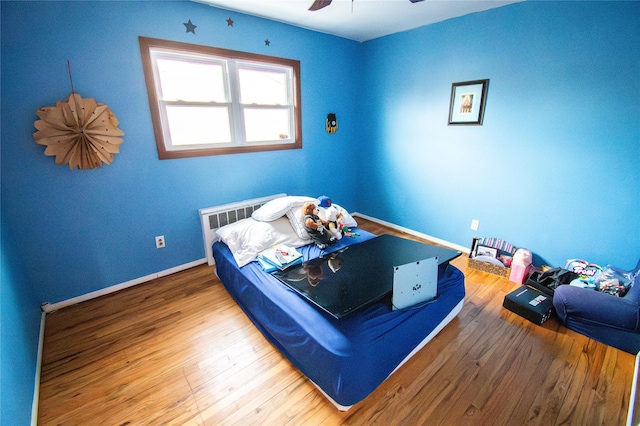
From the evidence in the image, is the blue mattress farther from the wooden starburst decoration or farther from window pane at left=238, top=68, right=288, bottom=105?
window pane at left=238, top=68, right=288, bottom=105

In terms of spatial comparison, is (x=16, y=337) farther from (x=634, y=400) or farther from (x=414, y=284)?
(x=634, y=400)

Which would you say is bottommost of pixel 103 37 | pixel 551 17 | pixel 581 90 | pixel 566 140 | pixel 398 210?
pixel 398 210

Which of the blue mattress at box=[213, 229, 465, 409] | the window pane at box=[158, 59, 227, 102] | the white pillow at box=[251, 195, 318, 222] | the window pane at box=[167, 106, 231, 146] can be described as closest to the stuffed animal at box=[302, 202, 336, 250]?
the white pillow at box=[251, 195, 318, 222]

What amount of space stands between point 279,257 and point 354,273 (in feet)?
2.08

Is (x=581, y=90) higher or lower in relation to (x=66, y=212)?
higher

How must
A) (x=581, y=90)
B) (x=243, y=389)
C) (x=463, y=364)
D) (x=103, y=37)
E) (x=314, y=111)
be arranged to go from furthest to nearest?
(x=314, y=111), (x=581, y=90), (x=103, y=37), (x=463, y=364), (x=243, y=389)

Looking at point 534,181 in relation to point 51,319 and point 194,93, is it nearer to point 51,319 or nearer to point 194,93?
point 194,93

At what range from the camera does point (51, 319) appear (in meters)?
2.10

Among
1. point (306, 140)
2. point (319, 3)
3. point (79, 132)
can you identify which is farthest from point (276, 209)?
point (319, 3)

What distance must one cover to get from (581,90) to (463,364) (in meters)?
2.33

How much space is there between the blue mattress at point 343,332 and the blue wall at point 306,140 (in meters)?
1.20

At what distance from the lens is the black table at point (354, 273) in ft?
5.15

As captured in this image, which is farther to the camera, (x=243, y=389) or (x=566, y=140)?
(x=566, y=140)

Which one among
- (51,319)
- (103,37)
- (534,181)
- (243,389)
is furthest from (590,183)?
(51,319)
